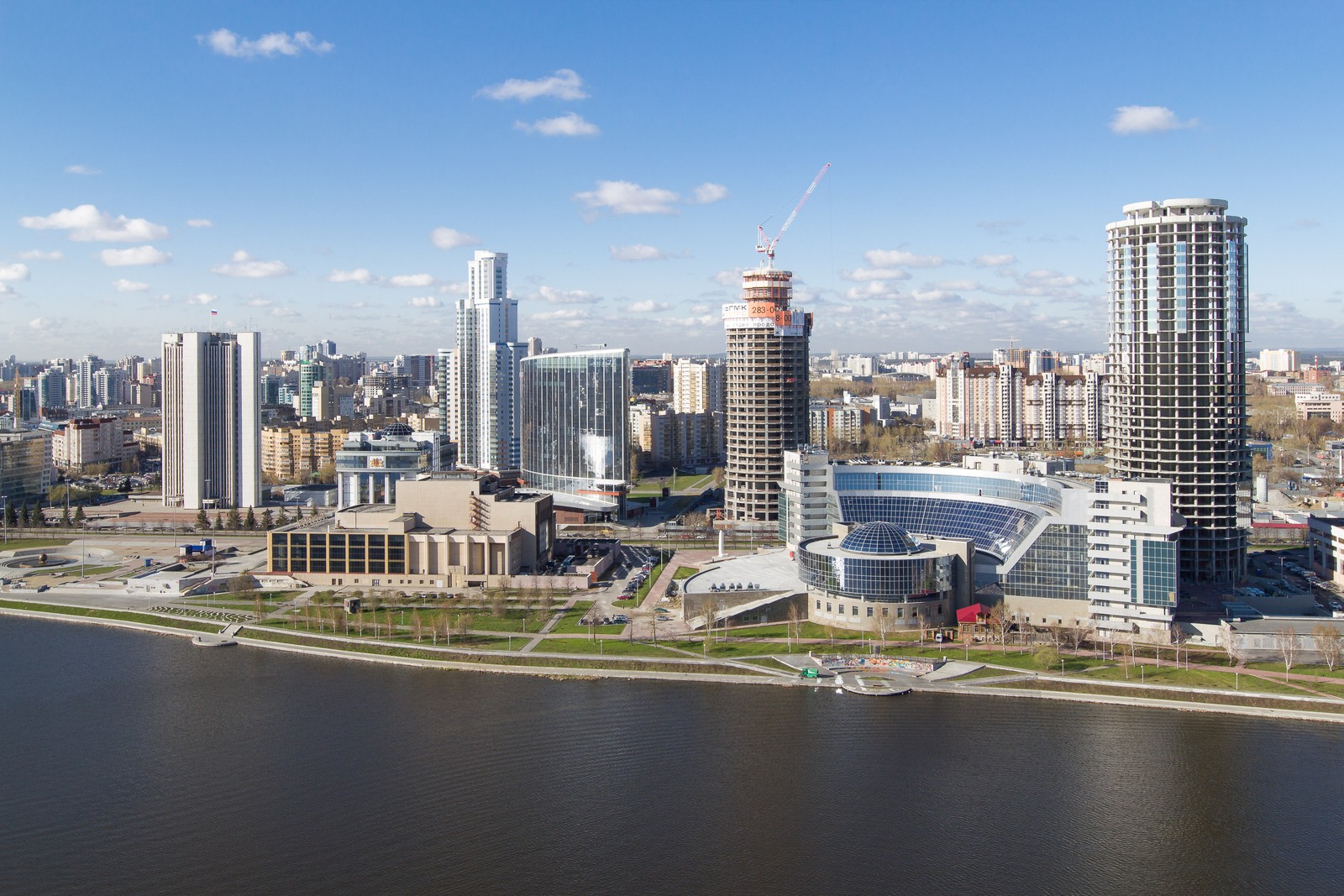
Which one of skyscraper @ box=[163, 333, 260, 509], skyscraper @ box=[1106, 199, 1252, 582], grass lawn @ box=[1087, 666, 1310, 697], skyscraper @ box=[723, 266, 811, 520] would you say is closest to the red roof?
grass lawn @ box=[1087, 666, 1310, 697]

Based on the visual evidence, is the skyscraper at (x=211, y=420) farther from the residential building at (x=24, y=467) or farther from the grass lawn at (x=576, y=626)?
the grass lawn at (x=576, y=626)

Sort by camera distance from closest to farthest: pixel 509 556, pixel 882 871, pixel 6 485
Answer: pixel 882 871 < pixel 509 556 < pixel 6 485

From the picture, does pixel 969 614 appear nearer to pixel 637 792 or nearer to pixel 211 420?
pixel 637 792

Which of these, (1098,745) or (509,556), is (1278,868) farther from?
(509,556)

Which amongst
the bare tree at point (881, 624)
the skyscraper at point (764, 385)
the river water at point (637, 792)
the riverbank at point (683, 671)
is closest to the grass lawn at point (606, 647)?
the riverbank at point (683, 671)

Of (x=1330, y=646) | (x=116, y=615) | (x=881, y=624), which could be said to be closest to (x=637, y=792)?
(x=881, y=624)

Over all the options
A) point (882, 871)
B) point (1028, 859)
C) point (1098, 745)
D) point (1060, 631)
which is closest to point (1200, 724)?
point (1098, 745)

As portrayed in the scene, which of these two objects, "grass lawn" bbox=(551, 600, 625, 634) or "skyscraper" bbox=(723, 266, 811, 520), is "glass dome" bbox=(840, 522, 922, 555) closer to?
"grass lawn" bbox=(551, 600, 625, 634)
